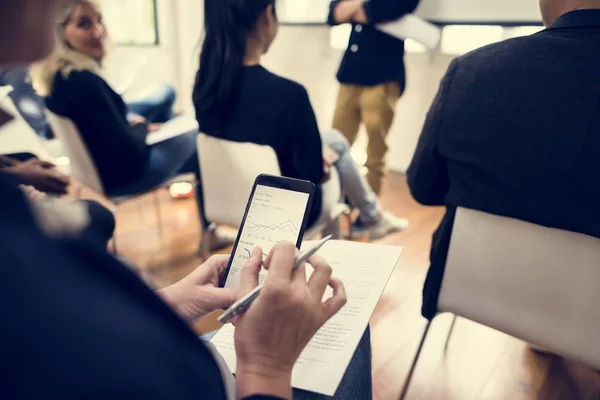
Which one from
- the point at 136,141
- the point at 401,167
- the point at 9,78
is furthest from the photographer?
the point at 401,167

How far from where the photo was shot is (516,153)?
0.94m

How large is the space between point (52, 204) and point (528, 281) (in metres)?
0.94

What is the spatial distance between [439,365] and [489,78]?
0.94 meters

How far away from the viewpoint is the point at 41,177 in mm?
1406

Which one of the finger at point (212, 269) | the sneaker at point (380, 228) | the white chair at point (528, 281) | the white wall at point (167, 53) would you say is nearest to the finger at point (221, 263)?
the finger at point (212, 269)

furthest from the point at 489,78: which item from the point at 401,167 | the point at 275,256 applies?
the point at 401,167

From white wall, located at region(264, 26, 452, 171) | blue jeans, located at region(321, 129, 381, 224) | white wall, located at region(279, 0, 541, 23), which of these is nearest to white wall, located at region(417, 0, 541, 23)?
white wall, located at region(279, 0, 541, 23)

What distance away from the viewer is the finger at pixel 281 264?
52cm

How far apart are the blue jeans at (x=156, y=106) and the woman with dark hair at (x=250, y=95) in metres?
1.21

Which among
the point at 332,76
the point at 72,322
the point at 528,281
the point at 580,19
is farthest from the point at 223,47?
the point at 332,76

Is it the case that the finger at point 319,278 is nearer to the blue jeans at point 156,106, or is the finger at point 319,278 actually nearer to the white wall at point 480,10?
the blue jeans at point 156,106

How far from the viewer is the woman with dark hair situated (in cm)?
141

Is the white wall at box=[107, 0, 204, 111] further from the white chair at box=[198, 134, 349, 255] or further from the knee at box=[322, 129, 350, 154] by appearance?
the white chair at box=[198, 134, 349, 255]

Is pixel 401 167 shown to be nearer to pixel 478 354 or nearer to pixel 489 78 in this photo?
pixel 478 354
